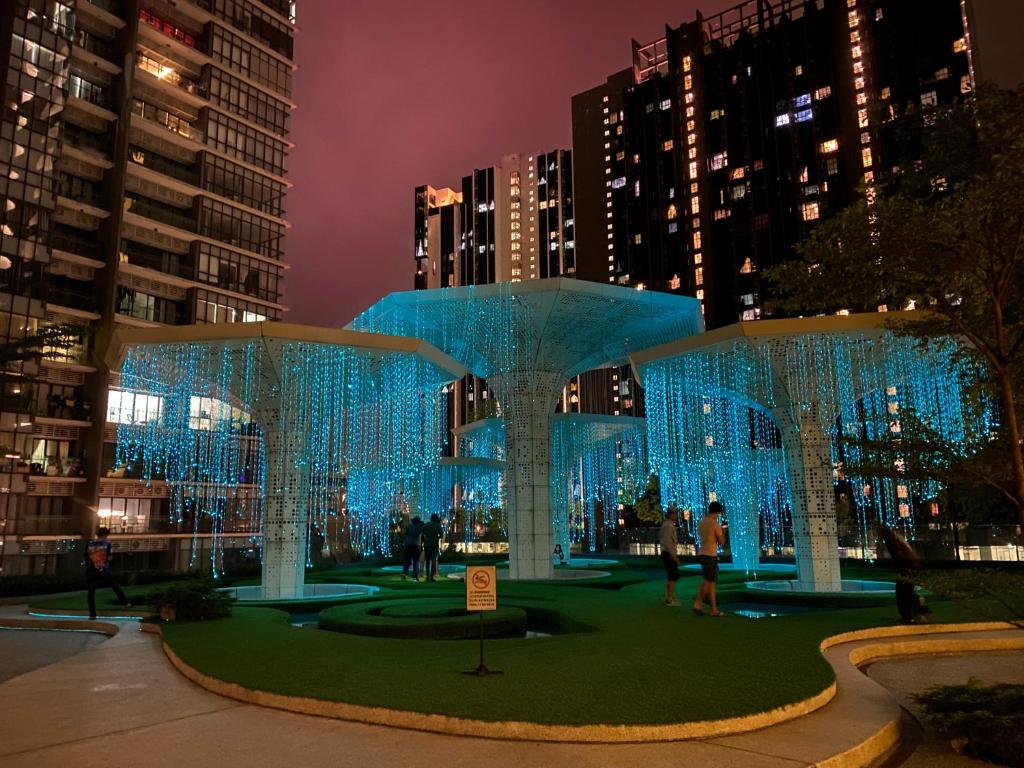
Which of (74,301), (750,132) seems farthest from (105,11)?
(750,132)

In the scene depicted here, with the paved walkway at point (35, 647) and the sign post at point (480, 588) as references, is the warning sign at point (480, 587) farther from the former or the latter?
the paved walkway at point (35, 647)

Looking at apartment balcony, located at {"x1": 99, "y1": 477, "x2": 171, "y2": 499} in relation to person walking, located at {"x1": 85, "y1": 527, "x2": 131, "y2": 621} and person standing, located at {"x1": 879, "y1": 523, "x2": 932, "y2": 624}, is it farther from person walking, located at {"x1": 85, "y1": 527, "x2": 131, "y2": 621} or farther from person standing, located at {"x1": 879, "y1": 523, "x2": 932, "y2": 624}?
person standing, located at {"x1": 879, "y1": 523, "x2": 932, "y2": 624}

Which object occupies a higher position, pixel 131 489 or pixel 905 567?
pixel 131 489

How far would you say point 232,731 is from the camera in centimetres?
524

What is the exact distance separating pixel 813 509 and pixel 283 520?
10.5m

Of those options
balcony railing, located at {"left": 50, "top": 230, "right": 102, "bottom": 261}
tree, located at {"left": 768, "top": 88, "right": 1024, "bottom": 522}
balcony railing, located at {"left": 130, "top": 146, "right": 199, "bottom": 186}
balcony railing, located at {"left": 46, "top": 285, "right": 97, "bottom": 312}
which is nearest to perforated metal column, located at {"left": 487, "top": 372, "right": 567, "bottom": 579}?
tree, located at {"left": 768, "top": 88, "right": 1024, "bottom": 522}

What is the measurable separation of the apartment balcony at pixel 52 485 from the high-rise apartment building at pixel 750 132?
5271 centimetres

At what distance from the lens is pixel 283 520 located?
15297 mm

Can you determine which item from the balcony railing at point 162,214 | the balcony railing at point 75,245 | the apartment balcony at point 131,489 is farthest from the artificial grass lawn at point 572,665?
the balcony railing at point 162,214

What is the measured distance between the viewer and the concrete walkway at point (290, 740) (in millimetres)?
4578

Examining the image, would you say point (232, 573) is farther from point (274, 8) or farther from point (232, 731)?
point (274, 8)

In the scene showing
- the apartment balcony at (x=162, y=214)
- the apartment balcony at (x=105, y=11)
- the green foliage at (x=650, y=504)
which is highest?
the apartment balcony at (x=105, y=11)

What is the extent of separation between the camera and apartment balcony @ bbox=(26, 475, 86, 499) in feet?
111

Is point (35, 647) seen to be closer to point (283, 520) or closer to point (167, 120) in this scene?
point (283, 520)
